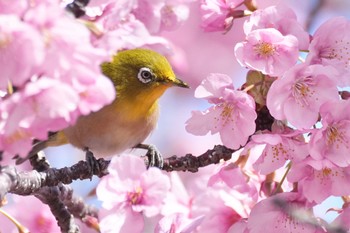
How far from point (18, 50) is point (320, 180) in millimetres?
1537

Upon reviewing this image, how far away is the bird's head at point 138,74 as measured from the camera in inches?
152

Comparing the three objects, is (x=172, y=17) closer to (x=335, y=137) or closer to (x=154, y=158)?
(x=154, y=158)

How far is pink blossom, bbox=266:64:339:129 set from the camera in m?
2.77

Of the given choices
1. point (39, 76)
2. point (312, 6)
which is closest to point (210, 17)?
point (39, 76)

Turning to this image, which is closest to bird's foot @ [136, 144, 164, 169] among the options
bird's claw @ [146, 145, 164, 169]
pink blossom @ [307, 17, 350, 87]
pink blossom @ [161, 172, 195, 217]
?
bird's claw @ [146, 145, 164, 169]

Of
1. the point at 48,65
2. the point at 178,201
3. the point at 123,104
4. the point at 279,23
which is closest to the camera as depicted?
the point at 48,65

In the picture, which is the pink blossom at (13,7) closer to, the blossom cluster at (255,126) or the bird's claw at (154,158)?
the blossom cluster at (255,126)

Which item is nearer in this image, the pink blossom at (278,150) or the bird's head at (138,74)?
the pink blossom at (278,150)

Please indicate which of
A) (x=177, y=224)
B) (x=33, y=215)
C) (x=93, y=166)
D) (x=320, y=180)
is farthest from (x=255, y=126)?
(x=33, y=215)

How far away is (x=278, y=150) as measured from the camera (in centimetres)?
291

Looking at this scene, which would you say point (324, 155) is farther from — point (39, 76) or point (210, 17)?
point (39, 76)

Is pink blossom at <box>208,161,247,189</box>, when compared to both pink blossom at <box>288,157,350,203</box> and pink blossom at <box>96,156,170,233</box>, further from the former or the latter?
pink blossom at <box>96,156,170,233</box>

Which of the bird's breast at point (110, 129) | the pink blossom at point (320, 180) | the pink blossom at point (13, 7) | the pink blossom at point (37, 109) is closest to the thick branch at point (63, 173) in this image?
the pink blossom at point (37, 109)

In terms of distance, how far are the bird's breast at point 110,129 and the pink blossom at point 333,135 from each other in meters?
1.33
